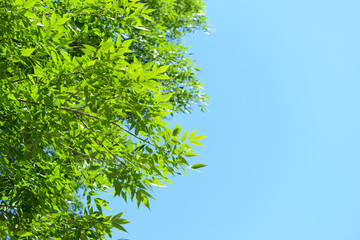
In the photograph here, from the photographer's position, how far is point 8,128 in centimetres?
494

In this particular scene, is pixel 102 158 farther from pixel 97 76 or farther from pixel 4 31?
pixel 4 31

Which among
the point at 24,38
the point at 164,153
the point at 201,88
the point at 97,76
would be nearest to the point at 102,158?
the point at 164,153

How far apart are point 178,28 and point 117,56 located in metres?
8.84

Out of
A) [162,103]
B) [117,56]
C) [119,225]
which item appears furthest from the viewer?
[119,225]

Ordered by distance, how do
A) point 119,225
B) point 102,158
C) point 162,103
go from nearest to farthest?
point 162,103, point 119,225, point 102,158

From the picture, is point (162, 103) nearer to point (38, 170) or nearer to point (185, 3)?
point (38, 170)

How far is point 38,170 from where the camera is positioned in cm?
523

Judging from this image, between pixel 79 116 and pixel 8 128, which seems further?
pixel 8 128

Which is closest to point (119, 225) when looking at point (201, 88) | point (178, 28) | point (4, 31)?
point (4, 31)

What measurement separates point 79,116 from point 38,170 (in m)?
1.47

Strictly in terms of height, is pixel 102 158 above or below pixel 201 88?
below

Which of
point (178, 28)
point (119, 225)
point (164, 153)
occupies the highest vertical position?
point (178, 28)

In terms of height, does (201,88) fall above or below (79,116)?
above

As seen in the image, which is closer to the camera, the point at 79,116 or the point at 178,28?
the point at 79,116
